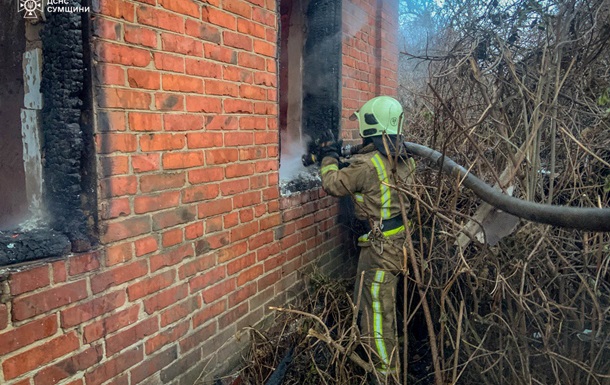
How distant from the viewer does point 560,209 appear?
156 centimetres

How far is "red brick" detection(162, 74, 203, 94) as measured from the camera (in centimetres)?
194

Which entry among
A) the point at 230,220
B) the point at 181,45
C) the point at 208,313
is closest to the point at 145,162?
the point at 181,45

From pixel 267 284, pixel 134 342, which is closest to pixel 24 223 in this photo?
pixel 134 342

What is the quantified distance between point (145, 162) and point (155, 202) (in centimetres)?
19

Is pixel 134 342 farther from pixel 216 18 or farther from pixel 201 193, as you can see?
pixel 216 18

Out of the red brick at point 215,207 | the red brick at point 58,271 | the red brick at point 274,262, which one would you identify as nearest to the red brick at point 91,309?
the red brick at point 58,271

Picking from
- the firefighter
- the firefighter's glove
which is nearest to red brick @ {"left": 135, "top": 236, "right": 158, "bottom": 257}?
the firefighter

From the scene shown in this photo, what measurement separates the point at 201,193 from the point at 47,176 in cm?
72

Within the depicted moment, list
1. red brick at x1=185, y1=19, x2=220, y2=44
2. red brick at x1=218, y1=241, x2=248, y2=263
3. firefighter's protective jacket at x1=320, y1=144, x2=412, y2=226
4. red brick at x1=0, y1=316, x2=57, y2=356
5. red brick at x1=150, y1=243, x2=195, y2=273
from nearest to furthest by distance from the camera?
1. red brick at x1=0, y1=316, x2=57, y2=356
2. red brick at x1=150, y1=243, x2=195, y2=273
3. red brick at x1=185, y1=19, x2=220, y2=44
4. red brick at x1=218, y1=241, x2=248, y2=263
5. firefighter's protective jacket at x1=320, y1=144, x2=412, y2=226

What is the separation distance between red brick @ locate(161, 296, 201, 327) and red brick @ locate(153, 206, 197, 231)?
42 centimetres

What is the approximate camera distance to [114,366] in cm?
177

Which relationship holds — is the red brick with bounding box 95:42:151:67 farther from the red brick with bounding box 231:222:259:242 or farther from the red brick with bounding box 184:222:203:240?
the red brick with bounding box 231:222:259:242

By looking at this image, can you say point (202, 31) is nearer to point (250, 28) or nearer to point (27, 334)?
point (250, 28)

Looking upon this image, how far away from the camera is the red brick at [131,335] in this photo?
5.76 feet
